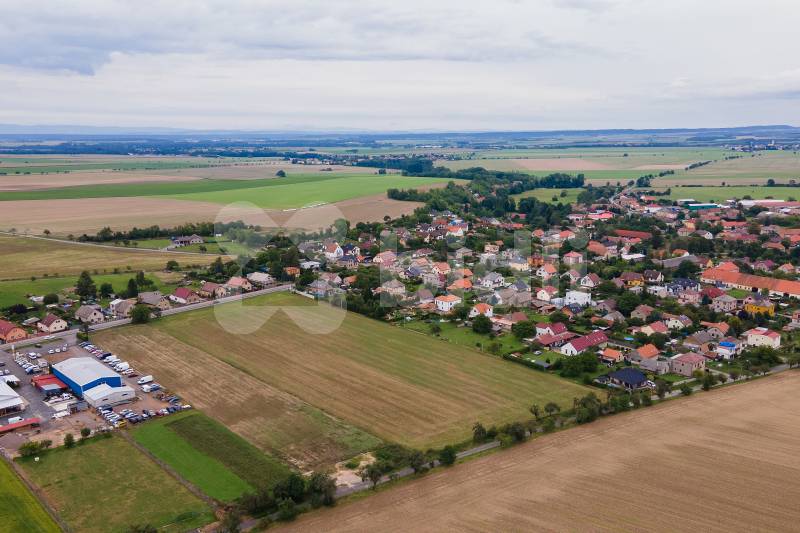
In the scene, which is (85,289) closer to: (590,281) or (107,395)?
(107,395)

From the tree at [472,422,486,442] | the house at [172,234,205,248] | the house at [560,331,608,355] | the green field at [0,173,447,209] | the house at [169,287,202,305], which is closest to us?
the tree at [472,422,486,442]

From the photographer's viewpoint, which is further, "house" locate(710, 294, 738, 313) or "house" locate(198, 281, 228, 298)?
"house" locate(198, 281, 228, 298)

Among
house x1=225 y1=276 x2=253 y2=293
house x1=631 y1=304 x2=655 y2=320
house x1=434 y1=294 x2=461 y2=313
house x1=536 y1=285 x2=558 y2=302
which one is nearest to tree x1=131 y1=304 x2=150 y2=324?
house x1=225 y1=276 x2=253 y2=293

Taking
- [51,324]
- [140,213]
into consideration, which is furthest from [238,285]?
[140,213]

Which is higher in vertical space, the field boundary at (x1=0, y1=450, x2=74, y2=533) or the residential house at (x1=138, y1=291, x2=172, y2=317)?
the residential house at (x1=138, y1=291, x2=172, y2=317)

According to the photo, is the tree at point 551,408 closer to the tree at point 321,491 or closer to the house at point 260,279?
the tree at point 321,491

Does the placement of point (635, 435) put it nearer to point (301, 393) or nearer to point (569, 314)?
point (301, 393)

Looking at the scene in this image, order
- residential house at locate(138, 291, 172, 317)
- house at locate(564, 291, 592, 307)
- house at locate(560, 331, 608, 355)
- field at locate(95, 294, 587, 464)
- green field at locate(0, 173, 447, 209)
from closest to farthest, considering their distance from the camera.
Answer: field at locate(95, 294, 587, 464) → house at locate(560, 331, 608, 355) → residential house at locate(138, 291, 172, 317) → house at locate(564, 291, 592, 307) → green field at locate(0, 173, 447, 209)

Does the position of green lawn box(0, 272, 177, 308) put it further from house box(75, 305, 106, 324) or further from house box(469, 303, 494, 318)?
house box(469, 303, 494, 318)
